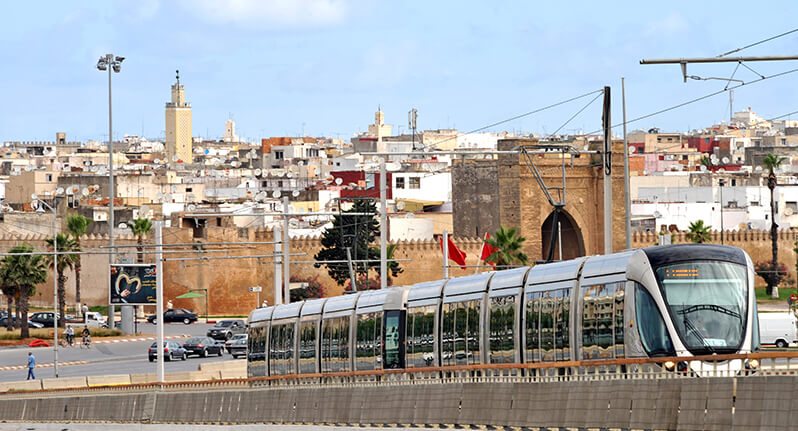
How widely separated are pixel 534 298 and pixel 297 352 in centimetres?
1042

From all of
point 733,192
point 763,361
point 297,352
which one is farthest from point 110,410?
point 733,192

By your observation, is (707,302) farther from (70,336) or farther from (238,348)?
(70,336)

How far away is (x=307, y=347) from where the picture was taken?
30875 millimetres

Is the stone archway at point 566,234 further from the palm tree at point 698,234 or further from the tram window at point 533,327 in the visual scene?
the tram window at point 533,327

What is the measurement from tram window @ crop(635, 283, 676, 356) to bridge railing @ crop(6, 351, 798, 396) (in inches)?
21.5

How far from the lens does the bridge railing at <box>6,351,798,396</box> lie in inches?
583

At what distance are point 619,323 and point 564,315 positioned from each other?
5.30ft

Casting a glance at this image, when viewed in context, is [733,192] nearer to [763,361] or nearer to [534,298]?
[534,298]

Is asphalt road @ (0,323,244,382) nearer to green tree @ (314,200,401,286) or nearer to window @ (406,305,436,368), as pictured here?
green tree @ (314,200,401,286)

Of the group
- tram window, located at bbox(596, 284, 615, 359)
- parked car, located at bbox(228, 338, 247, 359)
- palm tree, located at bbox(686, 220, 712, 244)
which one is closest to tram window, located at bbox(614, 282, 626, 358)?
tram window, located at bbox(596, 284, 615, 359)

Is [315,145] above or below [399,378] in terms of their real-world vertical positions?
above

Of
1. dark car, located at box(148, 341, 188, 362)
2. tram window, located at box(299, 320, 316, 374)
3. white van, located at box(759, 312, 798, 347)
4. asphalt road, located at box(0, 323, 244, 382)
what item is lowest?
asphalt road, located at box(0, 323, 244, 382)

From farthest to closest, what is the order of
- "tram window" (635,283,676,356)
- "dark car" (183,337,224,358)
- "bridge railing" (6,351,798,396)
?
"dark car" (183,337,224,358), "tram window" (635,283,676,356), "bridge railing" (6,351,798,396)

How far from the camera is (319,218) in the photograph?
9812 cm
